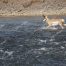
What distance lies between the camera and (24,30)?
1212 inches

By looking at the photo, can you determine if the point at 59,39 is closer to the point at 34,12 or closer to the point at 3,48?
the point at 3,48

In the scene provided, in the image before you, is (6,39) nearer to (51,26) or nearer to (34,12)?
(51,26)

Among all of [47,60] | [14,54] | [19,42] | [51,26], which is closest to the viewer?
[47,60]

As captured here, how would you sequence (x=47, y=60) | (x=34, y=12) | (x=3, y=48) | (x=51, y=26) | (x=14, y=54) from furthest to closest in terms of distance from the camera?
(x=34, y=12) → (x=51, y=26) → (x=3, y=48) → (x=14, y=54) → (x=47, y=60)

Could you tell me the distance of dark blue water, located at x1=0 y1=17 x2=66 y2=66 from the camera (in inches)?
751

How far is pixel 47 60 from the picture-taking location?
19.2 metres

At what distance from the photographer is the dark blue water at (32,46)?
62.6ft

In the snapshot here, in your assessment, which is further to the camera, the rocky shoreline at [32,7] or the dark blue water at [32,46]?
the rocky shoreline at [32,7]

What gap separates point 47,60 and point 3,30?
42.6 feet

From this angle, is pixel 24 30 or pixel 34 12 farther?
pixel 34 12

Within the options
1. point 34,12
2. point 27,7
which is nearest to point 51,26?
point 34,12

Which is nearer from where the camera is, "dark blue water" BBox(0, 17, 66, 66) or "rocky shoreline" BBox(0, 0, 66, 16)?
"dark blue water" BBox(0, 17, 66, 66)

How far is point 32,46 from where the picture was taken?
75.9ft

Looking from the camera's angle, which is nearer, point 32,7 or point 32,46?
point 32,46
